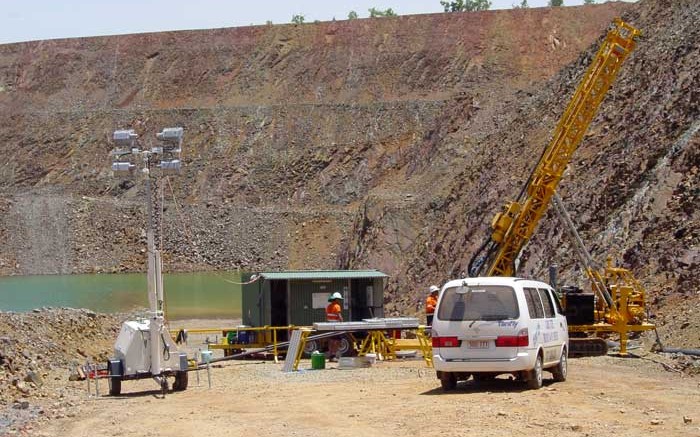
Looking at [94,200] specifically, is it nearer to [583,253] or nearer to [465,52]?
[465,52]

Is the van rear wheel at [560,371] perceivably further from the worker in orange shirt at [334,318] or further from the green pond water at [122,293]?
the green pond water at [122,293]

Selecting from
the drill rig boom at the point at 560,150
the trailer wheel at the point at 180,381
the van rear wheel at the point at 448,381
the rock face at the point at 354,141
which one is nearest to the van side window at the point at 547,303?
the van rear wheel at the point at 448,381

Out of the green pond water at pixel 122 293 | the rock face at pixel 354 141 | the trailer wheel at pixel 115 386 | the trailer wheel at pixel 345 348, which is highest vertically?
the rock face at pixel 354 141

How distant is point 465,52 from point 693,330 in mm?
84124

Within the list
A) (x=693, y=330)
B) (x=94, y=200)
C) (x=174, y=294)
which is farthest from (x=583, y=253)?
(x=94, y=200)

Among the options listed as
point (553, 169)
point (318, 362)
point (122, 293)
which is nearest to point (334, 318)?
point (318, 362)

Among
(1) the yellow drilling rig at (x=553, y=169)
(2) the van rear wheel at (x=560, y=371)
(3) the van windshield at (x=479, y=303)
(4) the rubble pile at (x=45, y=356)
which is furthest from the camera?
(1) the yellow drilling rig at (x=553, y=169)

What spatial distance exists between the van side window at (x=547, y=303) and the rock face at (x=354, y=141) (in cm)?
1283

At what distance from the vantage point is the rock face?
1670 inches

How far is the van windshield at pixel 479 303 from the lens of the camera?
19750 millimetres

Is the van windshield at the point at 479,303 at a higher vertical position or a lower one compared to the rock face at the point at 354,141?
lower

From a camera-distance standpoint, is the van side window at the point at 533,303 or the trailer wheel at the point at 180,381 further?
the trailer wheel at the point at 180,381

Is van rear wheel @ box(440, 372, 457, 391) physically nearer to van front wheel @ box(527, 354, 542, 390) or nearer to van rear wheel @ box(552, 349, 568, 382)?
van front wheel @ box(527, 354, 542, 390)

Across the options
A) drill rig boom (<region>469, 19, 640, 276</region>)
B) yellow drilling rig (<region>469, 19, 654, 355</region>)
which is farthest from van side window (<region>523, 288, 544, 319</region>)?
drill rig boom (<region>469, 19, 640, 276</region>)
